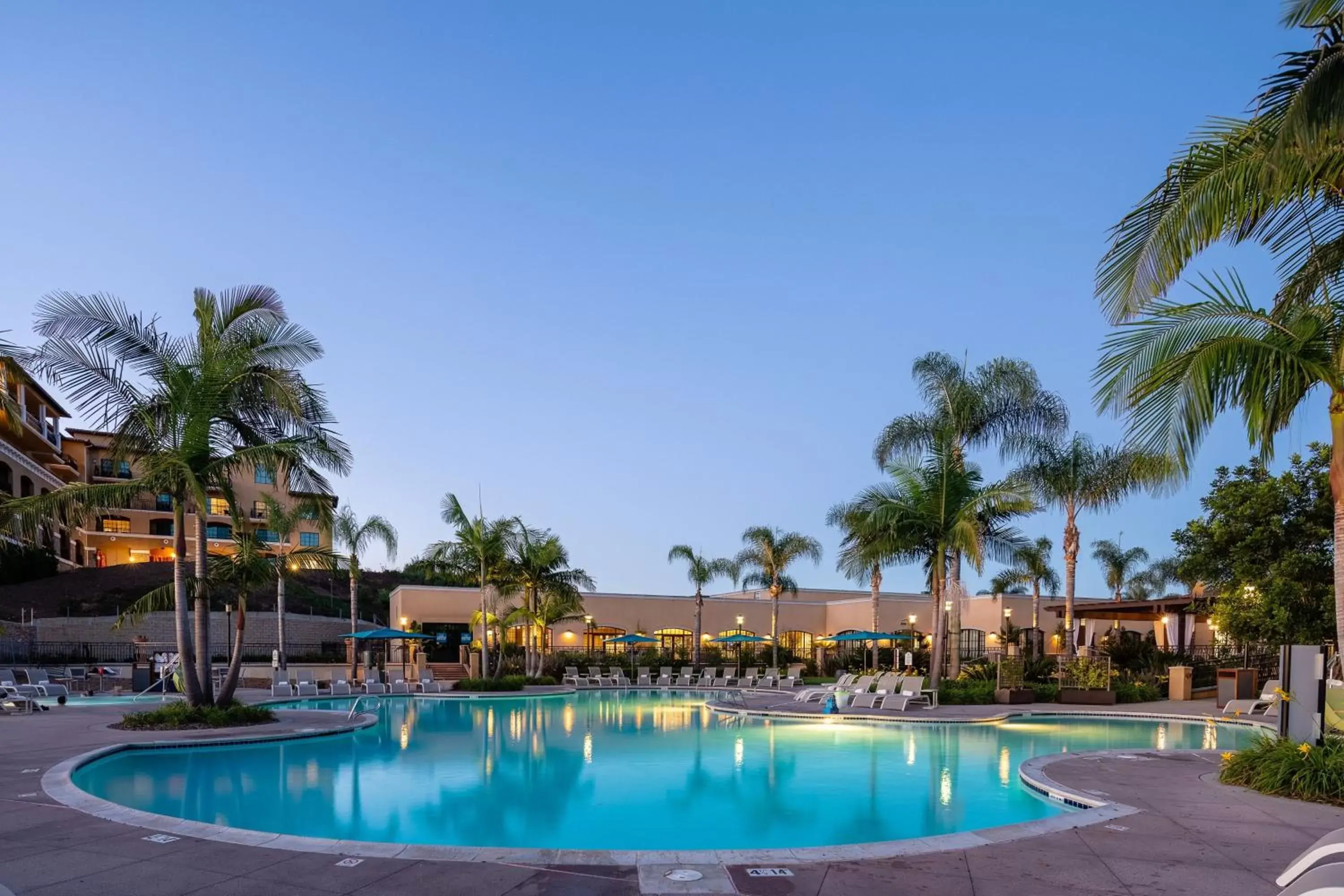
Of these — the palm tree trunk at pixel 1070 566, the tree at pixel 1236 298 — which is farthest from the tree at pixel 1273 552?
the tree at pixel 1236 298

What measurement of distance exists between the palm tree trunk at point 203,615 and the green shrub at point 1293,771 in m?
15.4

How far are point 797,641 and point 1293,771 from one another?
114 ft

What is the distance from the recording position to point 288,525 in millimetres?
29078

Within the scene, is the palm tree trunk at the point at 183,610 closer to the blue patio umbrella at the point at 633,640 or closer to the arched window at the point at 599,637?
the blue patio umbrella at the point at 633,640

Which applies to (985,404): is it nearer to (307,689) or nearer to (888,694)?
(888,694)

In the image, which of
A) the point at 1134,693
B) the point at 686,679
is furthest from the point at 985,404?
the point at 686,679

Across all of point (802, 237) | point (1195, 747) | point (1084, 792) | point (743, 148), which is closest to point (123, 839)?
point (1084, 792)

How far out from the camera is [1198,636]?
39750 mm

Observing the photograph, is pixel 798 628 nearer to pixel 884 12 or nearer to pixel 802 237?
pixel 802 237

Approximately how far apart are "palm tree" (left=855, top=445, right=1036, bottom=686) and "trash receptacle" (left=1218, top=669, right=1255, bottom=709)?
6691mm

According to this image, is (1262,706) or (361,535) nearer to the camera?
(1262,706)

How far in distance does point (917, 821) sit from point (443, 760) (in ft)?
25.0

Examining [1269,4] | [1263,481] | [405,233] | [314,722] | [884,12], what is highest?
[884,12]

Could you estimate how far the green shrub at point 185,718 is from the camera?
1471cm
